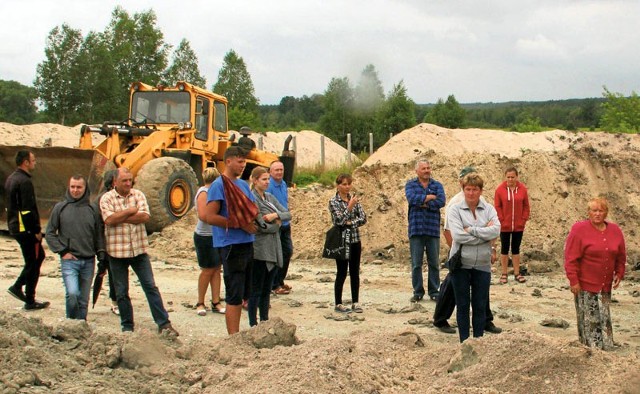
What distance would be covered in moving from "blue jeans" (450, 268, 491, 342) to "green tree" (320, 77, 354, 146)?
44.0 m

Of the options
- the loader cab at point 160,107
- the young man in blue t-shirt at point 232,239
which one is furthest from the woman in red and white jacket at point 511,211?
the loader cab at point 160,107

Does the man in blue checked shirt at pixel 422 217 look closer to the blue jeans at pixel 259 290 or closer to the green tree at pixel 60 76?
the blue jeans at pixel 259 290

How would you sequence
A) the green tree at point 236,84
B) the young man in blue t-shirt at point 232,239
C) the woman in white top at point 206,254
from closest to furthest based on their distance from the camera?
the young man in blue t-shirt at point 232,239 → the woman in white top at point 206,254 → the green tree at point 236,84

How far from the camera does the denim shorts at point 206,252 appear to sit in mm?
8555

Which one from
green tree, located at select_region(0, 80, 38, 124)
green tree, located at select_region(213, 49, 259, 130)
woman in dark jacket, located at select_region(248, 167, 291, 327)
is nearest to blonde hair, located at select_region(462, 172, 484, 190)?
woman in dark jacket, located at select_region(248, 167, 291, 327)

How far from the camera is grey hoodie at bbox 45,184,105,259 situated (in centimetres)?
728

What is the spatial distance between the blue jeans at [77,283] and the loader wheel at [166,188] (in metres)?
7.86

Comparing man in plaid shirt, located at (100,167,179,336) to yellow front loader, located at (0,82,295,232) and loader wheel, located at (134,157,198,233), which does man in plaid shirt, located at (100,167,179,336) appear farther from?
loader wheel, located at (134,157,198,233)

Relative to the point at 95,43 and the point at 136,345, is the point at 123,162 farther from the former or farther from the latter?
the point at 95,43

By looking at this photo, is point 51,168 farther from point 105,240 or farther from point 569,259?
point 569,259

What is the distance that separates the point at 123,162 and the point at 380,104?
105 feet

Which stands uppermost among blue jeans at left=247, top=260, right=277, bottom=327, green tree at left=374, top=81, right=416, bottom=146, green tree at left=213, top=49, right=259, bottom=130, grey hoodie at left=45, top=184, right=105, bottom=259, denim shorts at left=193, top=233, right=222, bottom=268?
green tree at left=213, top=49, right=259, bottom=130

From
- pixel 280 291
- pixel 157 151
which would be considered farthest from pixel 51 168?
pixel 280 291

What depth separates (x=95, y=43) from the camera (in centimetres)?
4759
